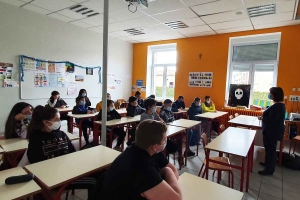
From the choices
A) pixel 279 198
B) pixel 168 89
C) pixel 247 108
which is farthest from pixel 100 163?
pixel 168 89

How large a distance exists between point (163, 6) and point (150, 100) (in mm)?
2284

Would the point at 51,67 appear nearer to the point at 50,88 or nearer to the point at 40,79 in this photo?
the point at 40,79

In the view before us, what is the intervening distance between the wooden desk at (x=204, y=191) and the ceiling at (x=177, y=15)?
3.64 metres

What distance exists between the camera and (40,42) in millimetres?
4969

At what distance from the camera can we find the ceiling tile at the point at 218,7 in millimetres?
3836

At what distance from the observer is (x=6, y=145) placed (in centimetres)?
204

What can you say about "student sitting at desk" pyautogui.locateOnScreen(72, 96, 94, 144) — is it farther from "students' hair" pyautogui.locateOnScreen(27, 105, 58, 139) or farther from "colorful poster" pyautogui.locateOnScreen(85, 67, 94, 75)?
"students' hair" pyautogui.locateOnScreen(27, 105, 58, 139)

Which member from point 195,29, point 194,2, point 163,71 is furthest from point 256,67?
point 163,71

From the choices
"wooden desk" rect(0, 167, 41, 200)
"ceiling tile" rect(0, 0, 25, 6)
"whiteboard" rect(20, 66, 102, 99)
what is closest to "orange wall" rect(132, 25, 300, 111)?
"whiteboard" rect(20, 66, 102, 99)

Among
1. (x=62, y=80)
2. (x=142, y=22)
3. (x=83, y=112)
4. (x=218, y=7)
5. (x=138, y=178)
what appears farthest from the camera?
(x=62, y=80)

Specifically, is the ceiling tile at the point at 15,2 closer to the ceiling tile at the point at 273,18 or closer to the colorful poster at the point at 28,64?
the colorful poster at the point at 28,64

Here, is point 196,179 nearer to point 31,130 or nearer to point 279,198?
point 31,130

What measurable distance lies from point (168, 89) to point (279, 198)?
539cm

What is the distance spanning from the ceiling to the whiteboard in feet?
5.07
